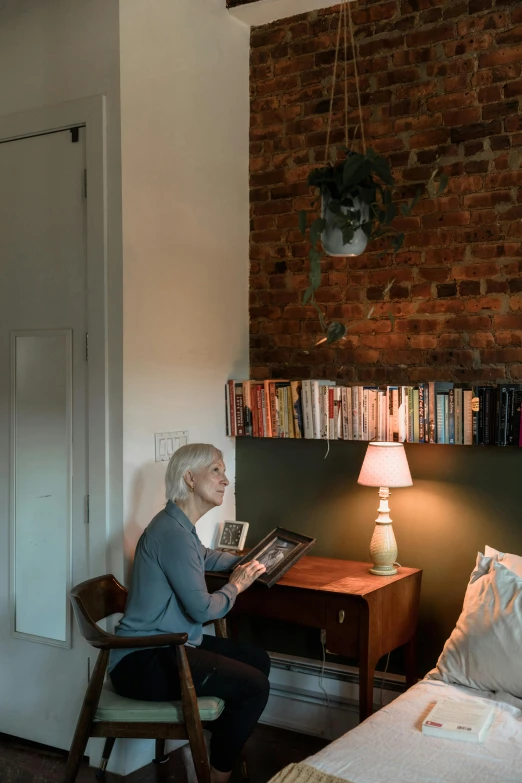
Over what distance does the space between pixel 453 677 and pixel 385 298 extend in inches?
70.3

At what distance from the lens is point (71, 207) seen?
378 cm

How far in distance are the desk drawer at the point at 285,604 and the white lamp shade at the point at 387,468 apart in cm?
55

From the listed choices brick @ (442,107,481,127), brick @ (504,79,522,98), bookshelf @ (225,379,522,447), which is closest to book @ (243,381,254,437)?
bookshelf @ (225,379,522,447)

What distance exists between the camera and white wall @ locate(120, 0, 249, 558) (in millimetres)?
3707

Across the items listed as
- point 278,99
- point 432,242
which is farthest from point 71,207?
point 432,242

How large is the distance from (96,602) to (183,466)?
0.64 meters

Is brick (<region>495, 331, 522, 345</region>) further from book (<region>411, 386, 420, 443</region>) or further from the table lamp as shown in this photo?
the table lamp

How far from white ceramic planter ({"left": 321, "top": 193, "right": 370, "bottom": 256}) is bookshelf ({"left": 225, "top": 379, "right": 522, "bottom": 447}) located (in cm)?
128

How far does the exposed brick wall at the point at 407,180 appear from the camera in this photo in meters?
3.81

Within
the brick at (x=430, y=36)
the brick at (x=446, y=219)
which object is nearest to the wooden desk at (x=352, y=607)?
the brick at (x=446, y=219)

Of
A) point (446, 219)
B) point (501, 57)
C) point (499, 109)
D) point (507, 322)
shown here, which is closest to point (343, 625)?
point (507, 322)

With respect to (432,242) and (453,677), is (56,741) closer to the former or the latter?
(453,677)

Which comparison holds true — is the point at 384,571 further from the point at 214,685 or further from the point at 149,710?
the point at 149,710

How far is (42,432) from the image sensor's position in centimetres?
385
